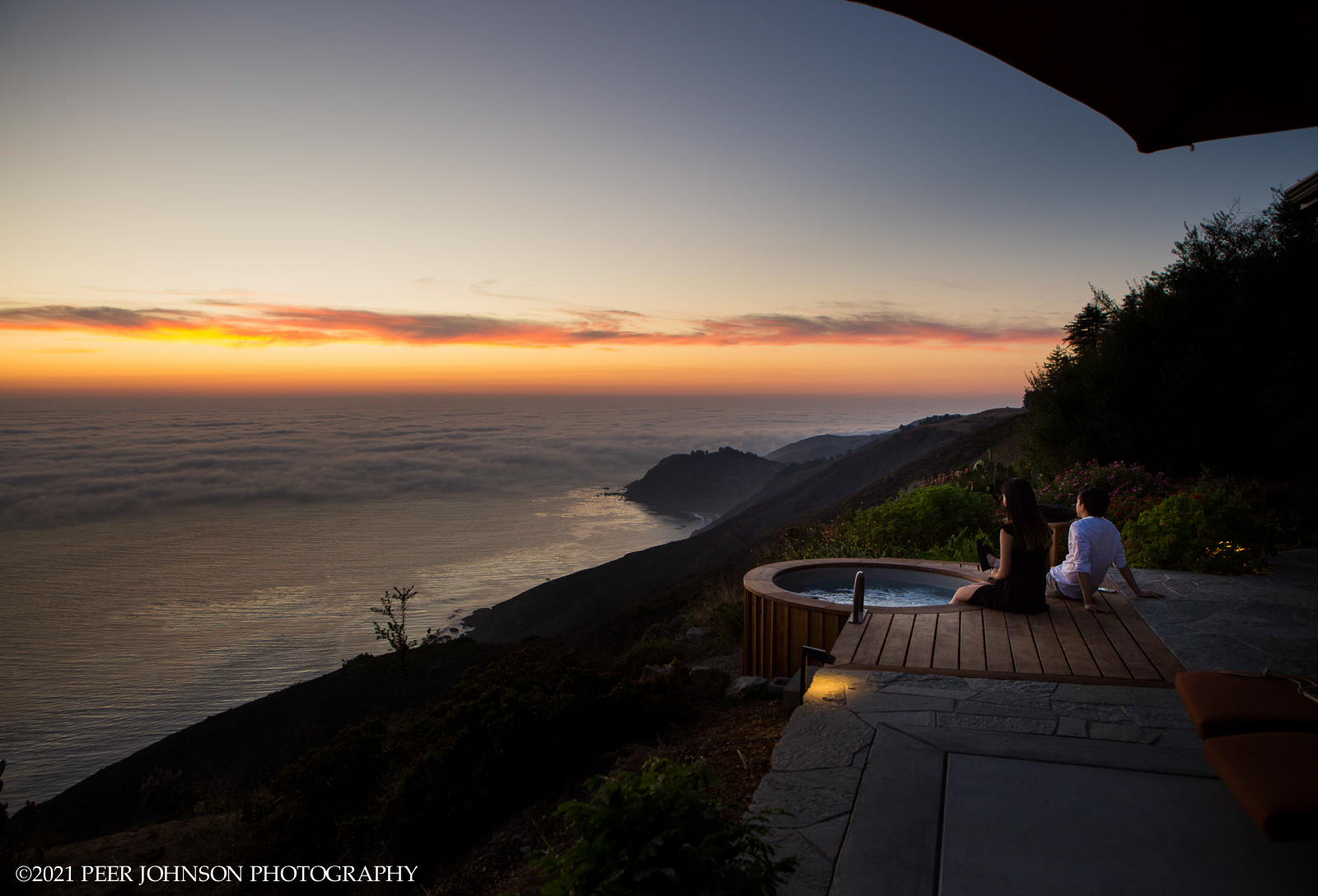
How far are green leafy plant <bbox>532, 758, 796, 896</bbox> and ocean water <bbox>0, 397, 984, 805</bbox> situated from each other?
27.7 meters

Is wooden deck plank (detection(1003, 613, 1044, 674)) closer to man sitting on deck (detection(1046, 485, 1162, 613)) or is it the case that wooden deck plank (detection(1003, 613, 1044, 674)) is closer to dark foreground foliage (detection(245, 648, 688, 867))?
man sitting on deck (detection(1046, 485, 1162, 613))

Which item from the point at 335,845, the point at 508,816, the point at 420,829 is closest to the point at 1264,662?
the point at 508,816

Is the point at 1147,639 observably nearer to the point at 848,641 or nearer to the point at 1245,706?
the point at 848,641

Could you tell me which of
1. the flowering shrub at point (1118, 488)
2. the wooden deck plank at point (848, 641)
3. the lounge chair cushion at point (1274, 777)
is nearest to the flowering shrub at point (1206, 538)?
the flowering shrub at point (1118, 488)

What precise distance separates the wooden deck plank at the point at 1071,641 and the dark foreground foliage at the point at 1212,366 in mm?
8350

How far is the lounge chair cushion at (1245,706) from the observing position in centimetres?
222

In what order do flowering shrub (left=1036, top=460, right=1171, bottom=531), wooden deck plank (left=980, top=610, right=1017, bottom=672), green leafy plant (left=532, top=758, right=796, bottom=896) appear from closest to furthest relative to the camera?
green leafy plant (left=532, top=758, right=796, bottom=896) < wooden deck plank (left=980, top=610, right=1017, bottom=672) < flowering shrub (left=1036, top=460, right=1171, bottom=531)

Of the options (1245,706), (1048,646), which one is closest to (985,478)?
(1048,646)

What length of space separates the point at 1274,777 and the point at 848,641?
2.67 m

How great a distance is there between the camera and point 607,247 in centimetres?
1892

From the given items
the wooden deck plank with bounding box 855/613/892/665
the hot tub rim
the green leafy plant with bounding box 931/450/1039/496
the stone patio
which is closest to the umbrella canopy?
the stone patio

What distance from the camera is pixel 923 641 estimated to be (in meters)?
4.34

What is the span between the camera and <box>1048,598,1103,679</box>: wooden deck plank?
3749mm

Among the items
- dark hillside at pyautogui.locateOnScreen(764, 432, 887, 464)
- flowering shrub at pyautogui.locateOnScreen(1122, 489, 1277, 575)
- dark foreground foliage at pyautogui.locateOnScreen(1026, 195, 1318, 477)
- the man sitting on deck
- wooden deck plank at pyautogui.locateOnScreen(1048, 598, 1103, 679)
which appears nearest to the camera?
wooden deck plank at pyautogui.locateOnScreen(1048, 598, 1103, 679)
